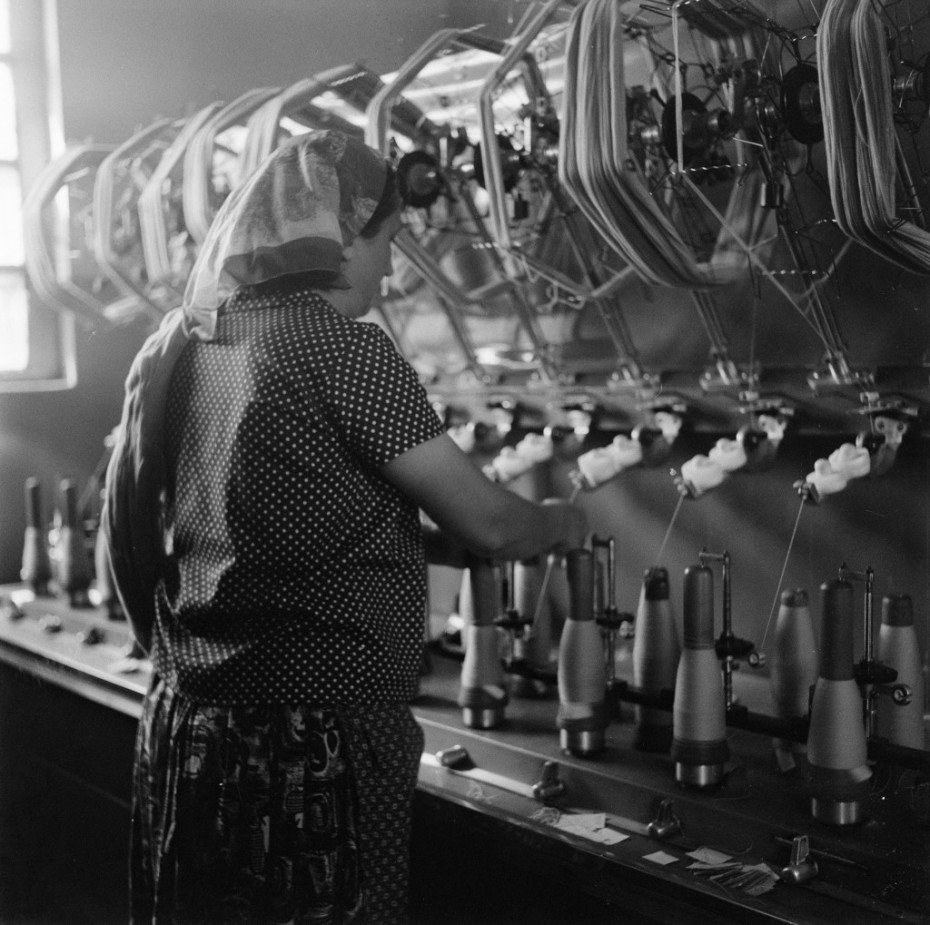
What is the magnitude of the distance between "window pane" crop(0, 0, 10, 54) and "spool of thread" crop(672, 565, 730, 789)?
208 cm

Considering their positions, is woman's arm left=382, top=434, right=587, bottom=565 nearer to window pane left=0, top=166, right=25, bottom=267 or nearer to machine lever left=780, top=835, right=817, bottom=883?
machine lever left=780, top=835, right=817, bottom=883

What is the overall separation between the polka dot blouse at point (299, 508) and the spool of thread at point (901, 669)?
531 millimetres

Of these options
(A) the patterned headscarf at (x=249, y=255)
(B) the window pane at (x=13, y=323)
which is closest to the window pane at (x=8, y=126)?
(B) the window pane at (x=13, y=323)

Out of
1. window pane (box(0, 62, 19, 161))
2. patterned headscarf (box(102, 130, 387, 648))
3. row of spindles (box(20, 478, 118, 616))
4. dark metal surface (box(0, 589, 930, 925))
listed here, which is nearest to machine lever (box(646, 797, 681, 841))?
dark metal surface (box(0, 589, 930, 925))

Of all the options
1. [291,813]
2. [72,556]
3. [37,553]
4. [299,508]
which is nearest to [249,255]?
[299,508]

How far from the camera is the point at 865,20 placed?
3.85ft

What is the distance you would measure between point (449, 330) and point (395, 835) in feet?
3.69

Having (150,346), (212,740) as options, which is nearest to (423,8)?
(150,346)

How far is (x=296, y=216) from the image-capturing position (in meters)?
1.23

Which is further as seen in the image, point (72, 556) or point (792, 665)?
point (72, 556)

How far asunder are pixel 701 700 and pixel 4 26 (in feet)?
7.18

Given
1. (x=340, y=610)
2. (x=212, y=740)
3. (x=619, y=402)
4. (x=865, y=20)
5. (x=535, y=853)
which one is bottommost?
(x=535, y=853)

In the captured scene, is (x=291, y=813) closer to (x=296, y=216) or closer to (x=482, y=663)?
(x=482, y=663)

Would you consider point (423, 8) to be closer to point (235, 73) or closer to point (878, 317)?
point (235, 73)
